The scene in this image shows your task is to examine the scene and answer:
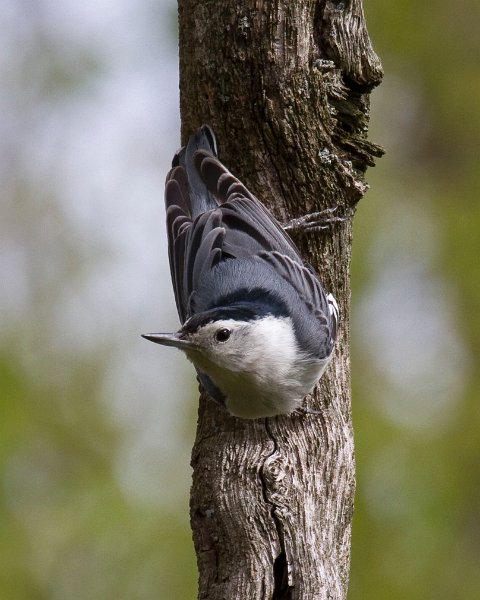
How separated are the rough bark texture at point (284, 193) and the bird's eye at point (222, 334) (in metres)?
0.41

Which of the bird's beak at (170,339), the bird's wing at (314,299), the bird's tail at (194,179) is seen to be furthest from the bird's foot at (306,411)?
the bird's tail at (194,179)

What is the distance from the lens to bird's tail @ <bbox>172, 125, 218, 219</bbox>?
10.8ft

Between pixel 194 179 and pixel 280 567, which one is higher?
pixel 194 179

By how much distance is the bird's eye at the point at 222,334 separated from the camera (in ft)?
9.33

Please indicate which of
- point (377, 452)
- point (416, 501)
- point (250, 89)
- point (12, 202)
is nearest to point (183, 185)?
point (250, 89)

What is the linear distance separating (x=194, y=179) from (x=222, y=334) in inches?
35.1

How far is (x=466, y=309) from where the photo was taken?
5.10m

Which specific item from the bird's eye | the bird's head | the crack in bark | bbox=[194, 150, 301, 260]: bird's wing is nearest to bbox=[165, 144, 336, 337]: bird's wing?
bbox=[194, 150, 301, 260]: bird's wing

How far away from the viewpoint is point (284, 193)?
3.17 meters

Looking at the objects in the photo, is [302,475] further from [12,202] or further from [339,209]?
[12,202]

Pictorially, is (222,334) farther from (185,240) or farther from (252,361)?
(185,240)

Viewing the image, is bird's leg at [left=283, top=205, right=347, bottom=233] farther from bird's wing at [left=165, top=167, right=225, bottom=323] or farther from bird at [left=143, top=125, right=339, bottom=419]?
bird's wing at [left=165, top=167, right=225, bottom=323]

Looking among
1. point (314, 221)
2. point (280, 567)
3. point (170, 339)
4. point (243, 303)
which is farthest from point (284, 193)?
point (280, 567)

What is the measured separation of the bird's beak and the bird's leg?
0.64m
